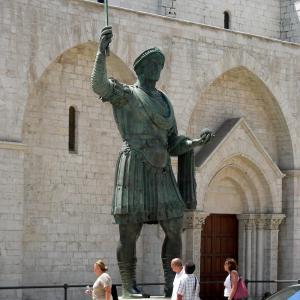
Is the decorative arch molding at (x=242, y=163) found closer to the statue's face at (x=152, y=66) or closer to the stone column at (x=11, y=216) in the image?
the stone column at (x=11, y=216)

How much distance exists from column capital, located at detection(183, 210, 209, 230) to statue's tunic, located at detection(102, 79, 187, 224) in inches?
446

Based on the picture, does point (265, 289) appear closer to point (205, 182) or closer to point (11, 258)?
point (205, 182)

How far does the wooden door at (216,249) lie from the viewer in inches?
849

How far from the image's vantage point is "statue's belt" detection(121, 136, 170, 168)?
29.5 feet

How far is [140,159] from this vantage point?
355 inches

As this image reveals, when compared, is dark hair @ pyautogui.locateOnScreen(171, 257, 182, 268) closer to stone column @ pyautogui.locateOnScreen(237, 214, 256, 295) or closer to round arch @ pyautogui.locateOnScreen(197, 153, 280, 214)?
round arch @ pyautogui.locateOnScreen(197, 153, 280, 214)

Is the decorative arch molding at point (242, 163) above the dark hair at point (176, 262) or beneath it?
above

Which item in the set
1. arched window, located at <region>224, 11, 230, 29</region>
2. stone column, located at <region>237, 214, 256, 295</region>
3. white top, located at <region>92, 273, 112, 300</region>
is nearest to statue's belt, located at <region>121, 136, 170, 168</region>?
white top, located at <region>92, 273, 112, 300</region>

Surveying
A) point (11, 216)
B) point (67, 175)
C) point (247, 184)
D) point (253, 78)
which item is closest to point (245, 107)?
point (253, 78)

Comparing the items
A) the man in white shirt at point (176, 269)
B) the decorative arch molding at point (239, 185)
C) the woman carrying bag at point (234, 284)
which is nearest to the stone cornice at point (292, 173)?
the decorative arch molding at point (239, 185)

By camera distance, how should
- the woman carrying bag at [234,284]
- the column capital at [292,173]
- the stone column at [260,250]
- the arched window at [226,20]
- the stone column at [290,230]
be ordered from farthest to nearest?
1. the arched window at [226,20]
2. the column capital at [292,173]
3. the stone column at [290,230]
4. the stone column at [260,250]
5. the woman carrying bag at [234,284]

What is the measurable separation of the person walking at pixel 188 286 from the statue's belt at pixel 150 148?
3.39ft

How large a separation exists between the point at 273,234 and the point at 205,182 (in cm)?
251

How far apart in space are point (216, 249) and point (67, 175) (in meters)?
4.72
